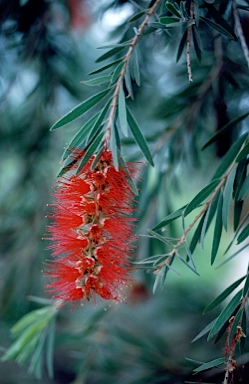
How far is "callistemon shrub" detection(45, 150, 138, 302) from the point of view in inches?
22.5

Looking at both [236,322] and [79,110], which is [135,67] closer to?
[79,110]

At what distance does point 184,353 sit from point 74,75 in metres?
0.94

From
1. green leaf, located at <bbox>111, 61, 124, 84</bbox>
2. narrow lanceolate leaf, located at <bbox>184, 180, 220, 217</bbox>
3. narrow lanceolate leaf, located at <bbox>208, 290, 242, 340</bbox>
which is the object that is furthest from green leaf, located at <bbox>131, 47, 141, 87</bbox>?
narrow lanceolate leaf, located at <bbox>208, 290, 242, 340</bbox>

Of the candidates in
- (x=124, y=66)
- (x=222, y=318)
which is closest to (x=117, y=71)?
(x=124, y=66)

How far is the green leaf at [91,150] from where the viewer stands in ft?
1.84

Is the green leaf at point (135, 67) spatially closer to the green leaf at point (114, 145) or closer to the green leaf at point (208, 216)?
the green leaf at point (114, 145)

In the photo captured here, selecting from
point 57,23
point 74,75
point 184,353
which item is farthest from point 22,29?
point 184,353

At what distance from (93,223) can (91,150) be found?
9 centimetres

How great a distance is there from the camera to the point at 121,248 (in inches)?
23.1

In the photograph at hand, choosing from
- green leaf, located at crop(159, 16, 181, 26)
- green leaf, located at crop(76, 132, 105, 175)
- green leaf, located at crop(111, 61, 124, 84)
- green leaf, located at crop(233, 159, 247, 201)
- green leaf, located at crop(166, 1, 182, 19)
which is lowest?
green leaf, located at crop(233, 159, 247, 201)

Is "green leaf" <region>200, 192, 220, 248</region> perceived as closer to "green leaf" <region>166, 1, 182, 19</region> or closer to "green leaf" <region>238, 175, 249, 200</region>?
"green leaf" <region>238, 175, 249, 200</region>

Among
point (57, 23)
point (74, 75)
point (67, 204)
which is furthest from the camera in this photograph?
point (74, 75)

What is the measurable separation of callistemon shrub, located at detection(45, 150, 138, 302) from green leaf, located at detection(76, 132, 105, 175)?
11 mm

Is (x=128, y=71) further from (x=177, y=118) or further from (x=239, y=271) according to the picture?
(x=239, y=271)
